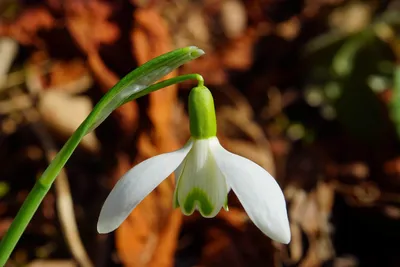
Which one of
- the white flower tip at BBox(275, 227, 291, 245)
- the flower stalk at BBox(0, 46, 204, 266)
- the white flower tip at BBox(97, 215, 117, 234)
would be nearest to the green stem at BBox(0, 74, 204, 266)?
the flower stalk at BBox(0, 46, 204, 266)

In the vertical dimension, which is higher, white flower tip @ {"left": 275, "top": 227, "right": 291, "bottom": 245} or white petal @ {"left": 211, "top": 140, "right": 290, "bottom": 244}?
white petal @ {"left": 211, "top": 140, "right": 290, "bottom": 244}

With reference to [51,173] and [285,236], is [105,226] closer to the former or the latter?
[51,173]

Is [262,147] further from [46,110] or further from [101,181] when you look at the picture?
[46,110]

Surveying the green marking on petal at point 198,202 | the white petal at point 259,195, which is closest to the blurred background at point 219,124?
the green marking on petal at point 198,202

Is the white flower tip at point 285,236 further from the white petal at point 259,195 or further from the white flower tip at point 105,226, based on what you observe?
the white flower tip at point 105,226

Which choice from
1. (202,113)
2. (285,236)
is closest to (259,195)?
(285,236)

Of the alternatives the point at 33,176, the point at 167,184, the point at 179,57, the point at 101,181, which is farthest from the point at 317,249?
the point at 179,57

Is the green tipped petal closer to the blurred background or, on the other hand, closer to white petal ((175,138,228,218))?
white petal ((175,138,228,218))
